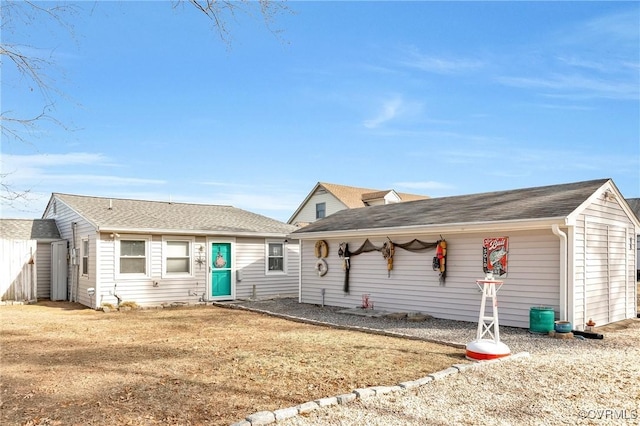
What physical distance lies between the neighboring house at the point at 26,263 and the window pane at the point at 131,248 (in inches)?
168

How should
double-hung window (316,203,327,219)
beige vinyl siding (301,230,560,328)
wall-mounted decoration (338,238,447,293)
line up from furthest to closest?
double-hung window (316,203,327,219) → wall-mounted decoration (338,238,447,293) → beige vinyl siding (301,230,560,328)

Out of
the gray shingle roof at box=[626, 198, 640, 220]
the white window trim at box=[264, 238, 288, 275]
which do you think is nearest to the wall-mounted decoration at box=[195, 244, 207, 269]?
the white window trim at box=[264, 238, 288, 275]

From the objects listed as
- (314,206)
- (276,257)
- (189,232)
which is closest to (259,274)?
(276,257)

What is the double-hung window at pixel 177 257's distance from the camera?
15.9m

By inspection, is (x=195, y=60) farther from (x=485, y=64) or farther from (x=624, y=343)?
(x=624, y=343)

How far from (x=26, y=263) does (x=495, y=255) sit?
15.7 metres

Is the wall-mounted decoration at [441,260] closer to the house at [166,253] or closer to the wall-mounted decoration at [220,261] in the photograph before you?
the house at [166,253]

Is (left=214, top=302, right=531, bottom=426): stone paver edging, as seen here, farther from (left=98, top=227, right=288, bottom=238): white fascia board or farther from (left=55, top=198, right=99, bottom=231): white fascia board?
(left=55, top=198, right=99, bottom=231): white fascia board

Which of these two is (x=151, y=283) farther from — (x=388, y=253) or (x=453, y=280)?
(x=453, y=280)

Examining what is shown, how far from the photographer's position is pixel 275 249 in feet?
60.7

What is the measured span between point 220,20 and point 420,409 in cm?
462

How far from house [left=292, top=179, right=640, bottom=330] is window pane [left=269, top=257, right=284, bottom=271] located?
3.66m

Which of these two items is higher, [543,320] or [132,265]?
[132,265]

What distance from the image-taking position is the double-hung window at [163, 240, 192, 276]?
15.9 m
